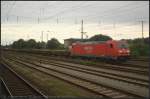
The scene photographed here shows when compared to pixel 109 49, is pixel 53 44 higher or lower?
higher

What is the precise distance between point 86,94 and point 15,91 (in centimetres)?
432

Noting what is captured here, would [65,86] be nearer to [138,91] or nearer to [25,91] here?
[25,91]

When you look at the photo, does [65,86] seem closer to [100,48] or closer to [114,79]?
[114,79]

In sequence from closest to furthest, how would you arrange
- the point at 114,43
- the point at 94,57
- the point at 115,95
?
the point at 115,95 < the point at 114,43 < the point at 94,57

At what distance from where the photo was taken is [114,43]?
31.5 metres

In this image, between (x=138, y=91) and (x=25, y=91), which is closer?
(x=138, y=91)

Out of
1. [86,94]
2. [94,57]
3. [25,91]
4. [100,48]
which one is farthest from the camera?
[94,57]

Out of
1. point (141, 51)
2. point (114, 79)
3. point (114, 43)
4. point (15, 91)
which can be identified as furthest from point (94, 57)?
point (15, 91)

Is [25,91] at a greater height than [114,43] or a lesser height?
lesser

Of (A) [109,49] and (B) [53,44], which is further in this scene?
(B) [53,44]

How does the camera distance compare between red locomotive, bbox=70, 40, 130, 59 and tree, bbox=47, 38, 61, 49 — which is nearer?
red locomotive, bbox=70, 40, 130, 59

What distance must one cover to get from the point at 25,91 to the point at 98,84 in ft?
14.1

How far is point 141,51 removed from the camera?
41.3 metres

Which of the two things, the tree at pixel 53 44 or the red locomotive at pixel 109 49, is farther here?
the tree at pixel 53 44
